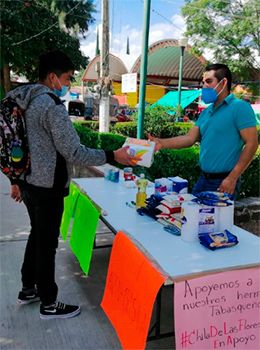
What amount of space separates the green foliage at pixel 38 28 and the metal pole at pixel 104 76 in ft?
42.0

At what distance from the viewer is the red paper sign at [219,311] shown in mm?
1823

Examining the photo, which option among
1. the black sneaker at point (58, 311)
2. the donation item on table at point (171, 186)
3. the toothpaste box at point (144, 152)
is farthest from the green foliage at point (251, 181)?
the black sneaker at point (58, 311)

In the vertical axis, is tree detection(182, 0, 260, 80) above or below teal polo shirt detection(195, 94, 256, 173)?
above

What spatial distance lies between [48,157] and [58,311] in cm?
113

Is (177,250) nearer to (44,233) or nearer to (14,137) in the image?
(44,233)

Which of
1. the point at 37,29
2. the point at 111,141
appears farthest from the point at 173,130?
the point at 37,29

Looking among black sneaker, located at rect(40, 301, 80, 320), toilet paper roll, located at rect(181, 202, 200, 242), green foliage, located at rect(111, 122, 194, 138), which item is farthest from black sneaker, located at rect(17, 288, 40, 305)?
green foliage, located at rect(111, 122, 194, 138)

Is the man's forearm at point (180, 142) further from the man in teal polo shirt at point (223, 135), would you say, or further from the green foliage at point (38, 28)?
the green foliage at point (38, 28)

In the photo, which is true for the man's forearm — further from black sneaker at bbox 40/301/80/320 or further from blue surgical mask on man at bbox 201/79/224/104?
black sneaker at bbox 40/301/80/320

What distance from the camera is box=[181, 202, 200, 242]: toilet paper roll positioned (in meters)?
2.09

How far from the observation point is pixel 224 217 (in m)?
2.21

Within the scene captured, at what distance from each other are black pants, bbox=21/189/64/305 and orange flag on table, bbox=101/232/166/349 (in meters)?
0.45

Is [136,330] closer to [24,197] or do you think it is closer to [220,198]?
[220,198]

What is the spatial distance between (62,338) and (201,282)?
3.77 ft
